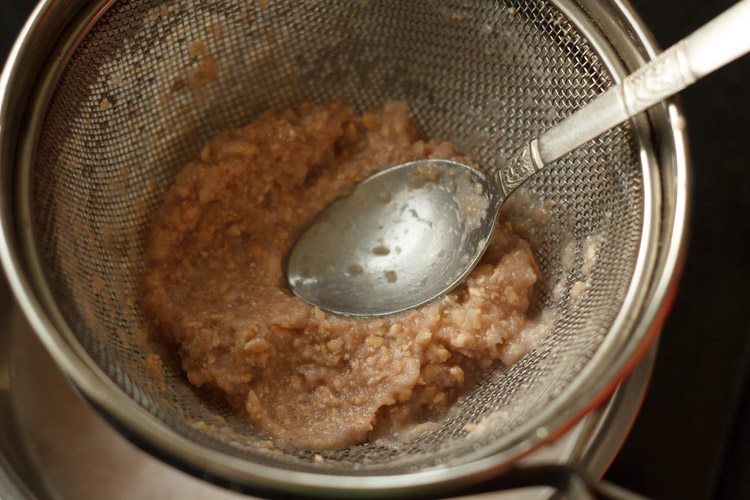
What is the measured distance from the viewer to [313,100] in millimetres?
1703

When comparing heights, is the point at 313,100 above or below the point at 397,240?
above

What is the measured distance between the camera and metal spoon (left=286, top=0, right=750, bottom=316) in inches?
58.5

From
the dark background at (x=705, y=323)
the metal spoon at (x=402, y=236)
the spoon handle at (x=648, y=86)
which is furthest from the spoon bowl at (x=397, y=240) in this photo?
the dark background at (x=705, y=323)

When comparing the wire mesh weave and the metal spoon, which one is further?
the metal spoon

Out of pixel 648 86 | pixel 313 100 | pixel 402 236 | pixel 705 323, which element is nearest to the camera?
pixel 648 86

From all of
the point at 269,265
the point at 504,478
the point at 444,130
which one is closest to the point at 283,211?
the point at 269,265

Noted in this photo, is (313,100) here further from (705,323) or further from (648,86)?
(705,323)

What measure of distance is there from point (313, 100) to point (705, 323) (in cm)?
106

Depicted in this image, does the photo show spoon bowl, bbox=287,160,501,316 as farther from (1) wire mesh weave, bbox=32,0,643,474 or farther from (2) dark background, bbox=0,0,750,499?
(2) dark background, bbox=0,0,750,499

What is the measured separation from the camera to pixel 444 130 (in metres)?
1.68

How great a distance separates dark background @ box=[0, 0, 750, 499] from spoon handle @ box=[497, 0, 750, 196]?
0.72m

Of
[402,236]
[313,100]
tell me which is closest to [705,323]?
[402,236]

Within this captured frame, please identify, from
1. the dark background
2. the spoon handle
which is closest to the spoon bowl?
the spoon handle

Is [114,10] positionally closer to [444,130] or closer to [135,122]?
[135,122]
